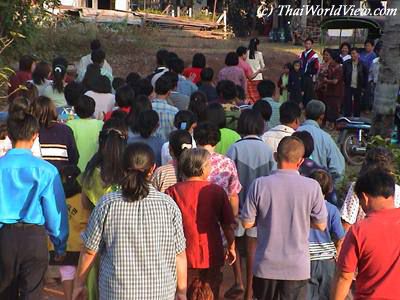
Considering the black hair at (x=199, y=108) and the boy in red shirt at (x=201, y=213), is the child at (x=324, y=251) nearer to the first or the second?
the boy in red shirt at (x=201, y=213)

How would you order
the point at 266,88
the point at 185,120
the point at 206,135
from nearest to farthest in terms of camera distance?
the point at 206,135 → the point at 185,120 → the point at 266,88

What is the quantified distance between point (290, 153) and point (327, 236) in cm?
77

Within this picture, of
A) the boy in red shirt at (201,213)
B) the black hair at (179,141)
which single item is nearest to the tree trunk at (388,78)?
the black hair at (179,141)

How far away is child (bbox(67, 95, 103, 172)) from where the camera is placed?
667 cm

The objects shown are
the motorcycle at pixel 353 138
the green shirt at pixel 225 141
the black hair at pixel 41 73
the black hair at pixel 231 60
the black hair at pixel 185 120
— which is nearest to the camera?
the black hair at pixel 185 120

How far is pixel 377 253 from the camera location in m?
3.90

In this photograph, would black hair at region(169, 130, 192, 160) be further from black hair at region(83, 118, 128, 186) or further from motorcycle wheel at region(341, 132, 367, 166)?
motorcycle wheel at region(341, 132, 367, 166)

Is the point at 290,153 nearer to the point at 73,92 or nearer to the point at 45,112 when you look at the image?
the point at 45,112

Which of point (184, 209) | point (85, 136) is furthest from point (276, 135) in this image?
point (184, 209)

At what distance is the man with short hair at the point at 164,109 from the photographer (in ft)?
24.5

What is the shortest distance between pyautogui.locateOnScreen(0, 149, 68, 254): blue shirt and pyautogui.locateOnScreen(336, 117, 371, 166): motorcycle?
7.31 metres

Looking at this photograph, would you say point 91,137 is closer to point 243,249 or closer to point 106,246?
point 243,249

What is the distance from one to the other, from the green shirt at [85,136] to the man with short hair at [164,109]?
2.11 feet

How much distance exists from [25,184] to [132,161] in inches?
31.3
